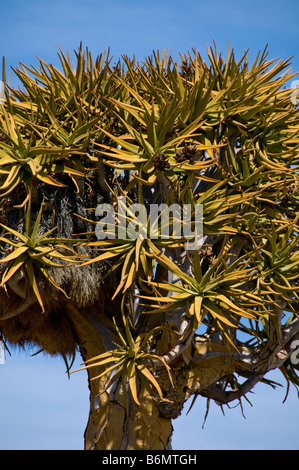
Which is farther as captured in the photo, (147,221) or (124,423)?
(124,423)

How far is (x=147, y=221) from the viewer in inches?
258

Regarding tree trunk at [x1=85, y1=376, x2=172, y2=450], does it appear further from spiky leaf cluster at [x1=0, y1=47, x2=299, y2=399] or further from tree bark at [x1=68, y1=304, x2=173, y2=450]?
spiky leaf cluster at [x1=0, y1=47, x2=299, y2=399]

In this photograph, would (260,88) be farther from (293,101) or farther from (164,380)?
(164,380)

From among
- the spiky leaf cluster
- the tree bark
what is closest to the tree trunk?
the tree bark

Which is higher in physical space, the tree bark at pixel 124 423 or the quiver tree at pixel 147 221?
the quiver tree at pixel 147 221

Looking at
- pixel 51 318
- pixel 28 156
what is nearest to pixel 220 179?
pixel 28 156

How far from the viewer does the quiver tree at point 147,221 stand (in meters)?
6.61

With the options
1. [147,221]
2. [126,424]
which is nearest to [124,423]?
[126,424]

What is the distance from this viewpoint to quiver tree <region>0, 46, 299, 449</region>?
260 inches

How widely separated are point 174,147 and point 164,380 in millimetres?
2498

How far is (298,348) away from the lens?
8555 millimetres

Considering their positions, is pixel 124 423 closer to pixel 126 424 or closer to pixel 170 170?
pixel 126 424

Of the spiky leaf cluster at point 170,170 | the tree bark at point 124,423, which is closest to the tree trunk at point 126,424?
the tree bark at point 124,423

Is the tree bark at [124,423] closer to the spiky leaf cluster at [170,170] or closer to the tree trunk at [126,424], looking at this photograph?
the tree trunk at [126,424]
